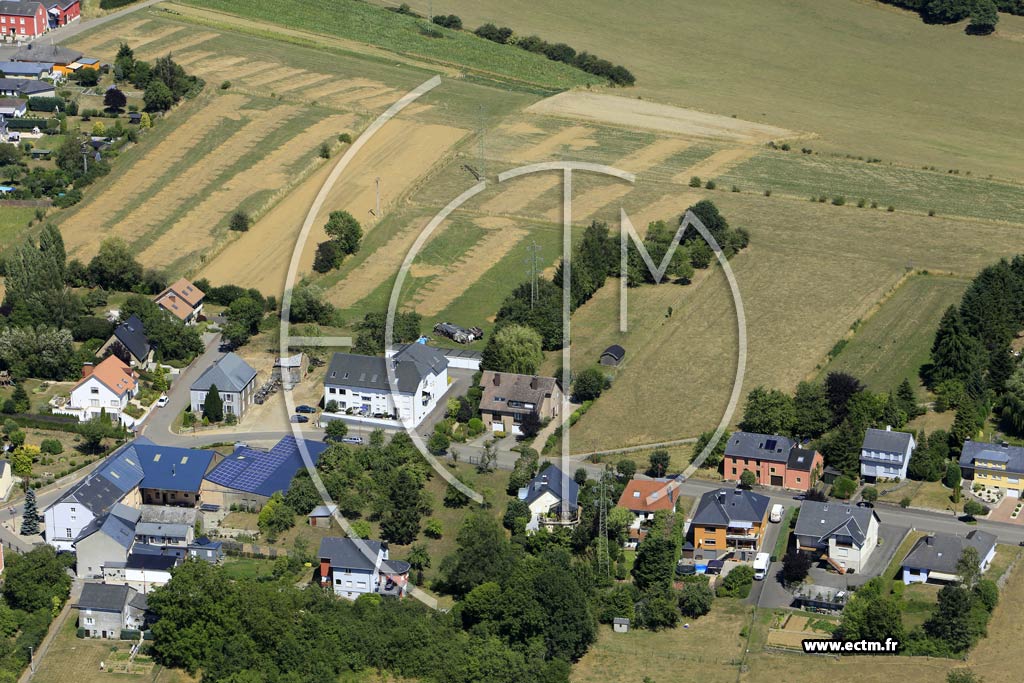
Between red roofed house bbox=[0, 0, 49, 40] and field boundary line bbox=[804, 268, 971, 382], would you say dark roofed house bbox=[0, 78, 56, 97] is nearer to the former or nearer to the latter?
red roofed house bbox=[0, 0, 49, 40]

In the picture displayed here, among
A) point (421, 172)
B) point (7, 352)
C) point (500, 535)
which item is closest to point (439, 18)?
point (421, 172)

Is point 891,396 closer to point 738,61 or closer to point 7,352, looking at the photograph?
point 7,352

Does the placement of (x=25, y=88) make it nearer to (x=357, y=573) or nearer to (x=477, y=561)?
(x=357, y=573)

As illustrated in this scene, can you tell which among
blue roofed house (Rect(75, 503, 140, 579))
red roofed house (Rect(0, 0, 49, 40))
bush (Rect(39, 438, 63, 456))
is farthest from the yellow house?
red roofed house (Rect(0, 0, 49, 40))

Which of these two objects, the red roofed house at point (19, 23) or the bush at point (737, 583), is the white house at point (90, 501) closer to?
the bush at point (737, 583)

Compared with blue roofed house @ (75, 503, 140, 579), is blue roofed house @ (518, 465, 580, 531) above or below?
above

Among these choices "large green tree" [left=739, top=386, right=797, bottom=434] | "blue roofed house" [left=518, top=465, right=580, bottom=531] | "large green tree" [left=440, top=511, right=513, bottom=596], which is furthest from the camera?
"large green tree" [left=739, top=386, right=797, bottom=434]
